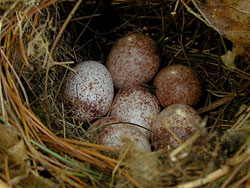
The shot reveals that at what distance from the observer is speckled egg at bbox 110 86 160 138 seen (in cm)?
156

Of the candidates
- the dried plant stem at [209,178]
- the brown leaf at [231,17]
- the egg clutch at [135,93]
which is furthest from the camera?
the egg clutch at [135,93]

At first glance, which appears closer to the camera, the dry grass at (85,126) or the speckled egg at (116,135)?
the dry grass at (85,126)

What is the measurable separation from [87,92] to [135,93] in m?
0.24

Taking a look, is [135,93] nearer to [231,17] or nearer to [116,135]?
[116,135]

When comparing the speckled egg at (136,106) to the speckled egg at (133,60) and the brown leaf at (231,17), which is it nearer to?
the speckled egg at (133,60)

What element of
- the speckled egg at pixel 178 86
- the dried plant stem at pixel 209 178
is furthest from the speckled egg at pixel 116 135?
the dried plant stem at pixel 209 178

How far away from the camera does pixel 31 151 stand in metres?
1.02

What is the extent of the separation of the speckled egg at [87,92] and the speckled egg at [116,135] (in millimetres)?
136

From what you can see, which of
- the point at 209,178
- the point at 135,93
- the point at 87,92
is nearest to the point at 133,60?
the point at 135,93

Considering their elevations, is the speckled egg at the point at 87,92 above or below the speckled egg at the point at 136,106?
above

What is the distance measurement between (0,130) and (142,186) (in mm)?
456

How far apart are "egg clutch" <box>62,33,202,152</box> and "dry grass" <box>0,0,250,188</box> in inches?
3.3

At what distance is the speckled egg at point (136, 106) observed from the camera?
1559 mm

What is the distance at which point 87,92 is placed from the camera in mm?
1543
